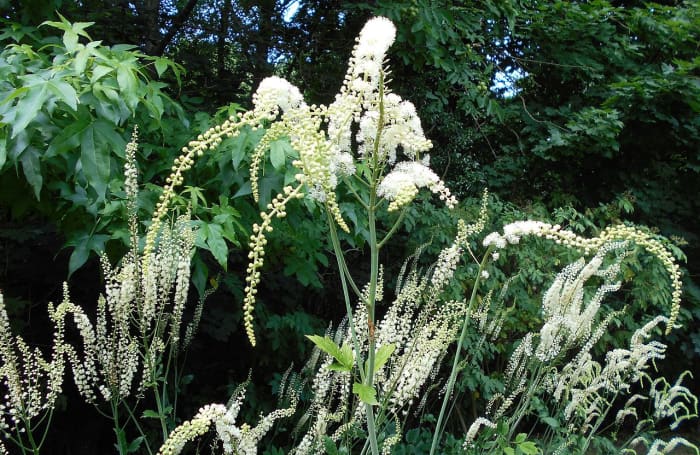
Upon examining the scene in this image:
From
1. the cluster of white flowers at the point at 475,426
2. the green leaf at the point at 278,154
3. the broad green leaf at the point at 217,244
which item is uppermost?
the green leaf at the point at 278,154

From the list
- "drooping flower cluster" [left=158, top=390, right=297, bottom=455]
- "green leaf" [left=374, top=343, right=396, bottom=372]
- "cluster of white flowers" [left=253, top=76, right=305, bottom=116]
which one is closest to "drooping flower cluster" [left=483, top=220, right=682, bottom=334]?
"green leaf" [left=374, top=343, right=396, bottom=372]

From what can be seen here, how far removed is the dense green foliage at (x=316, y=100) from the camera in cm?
192

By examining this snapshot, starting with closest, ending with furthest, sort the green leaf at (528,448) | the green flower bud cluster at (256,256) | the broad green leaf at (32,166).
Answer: the green flower bud cluster at (256,256), the broad green leaf at (32,166), the green leaf at (528,448)

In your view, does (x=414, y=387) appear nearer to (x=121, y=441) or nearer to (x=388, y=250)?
(x=121, y=441)

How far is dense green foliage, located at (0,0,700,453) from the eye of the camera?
1.92 meters

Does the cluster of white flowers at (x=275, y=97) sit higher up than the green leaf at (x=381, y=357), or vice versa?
the cluster of white flowers at (x=275, y=97)

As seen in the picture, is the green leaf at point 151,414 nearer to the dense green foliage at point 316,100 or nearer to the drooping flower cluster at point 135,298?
the drooping flower cluster at point 135,298

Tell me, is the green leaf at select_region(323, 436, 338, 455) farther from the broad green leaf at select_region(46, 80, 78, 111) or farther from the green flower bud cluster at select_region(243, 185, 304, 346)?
the broad green leaf at select_region(46, 80, 78, 111)

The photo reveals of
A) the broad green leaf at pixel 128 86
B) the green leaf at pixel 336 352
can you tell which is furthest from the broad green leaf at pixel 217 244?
the green leaf at pixel 336 352

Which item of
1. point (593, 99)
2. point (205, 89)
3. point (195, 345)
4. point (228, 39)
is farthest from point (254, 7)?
point (593, 99)

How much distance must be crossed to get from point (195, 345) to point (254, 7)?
268 cm

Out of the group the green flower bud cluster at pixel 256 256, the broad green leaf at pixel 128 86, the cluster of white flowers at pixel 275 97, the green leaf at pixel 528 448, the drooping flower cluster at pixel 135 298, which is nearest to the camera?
the green flower bud cluster at pixel 256 256

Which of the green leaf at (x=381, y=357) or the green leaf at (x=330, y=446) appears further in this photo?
the green leaf at (x=330, y=446)

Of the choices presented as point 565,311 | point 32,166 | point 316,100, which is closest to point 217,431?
point 32,166
